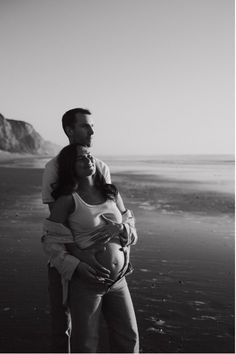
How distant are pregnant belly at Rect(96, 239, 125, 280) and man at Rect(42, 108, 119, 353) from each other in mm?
67

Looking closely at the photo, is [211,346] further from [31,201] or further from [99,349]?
[31,201]

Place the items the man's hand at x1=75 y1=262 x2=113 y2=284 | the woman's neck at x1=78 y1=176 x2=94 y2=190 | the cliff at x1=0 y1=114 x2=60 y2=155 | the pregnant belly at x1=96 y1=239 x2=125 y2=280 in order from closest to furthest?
the man's hand at x1=75 y1=262 x2=113 y2=284 < the pregnant belly at x1=96 y1=239 x2=125 y2=280 < the woman's neck at x1=78 y1=176 x2=94 y2=190 < the cliff at x1=0 y1=114 x2=60 y2=155

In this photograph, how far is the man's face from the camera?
132 inches

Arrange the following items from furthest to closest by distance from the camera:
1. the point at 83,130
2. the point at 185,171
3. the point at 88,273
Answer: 1. the point at 185,171
2. the point at 83,130
3. the point at 88,273

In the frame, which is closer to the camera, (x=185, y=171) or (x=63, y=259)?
(x=63, y=259)

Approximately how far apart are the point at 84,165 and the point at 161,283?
12.2 ft

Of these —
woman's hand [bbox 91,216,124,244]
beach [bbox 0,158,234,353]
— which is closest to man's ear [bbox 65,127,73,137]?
woman's hand [bbox 91,216,124,244]

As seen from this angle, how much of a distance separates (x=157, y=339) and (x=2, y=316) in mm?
1913

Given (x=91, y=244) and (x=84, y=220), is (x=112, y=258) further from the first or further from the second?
(x=84, y=220)

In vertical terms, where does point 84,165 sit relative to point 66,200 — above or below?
above

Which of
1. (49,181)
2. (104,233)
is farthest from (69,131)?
(104,233)

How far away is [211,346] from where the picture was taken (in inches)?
171

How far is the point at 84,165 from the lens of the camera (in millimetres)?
3027

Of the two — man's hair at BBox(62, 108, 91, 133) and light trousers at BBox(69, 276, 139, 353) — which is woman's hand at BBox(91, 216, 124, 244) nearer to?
light trousers at BBox(69, 276, 139, 353)
